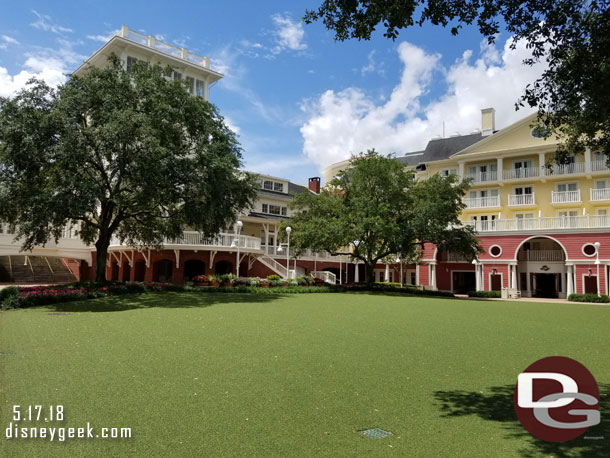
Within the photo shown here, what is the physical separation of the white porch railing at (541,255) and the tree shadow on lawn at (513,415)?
115ft

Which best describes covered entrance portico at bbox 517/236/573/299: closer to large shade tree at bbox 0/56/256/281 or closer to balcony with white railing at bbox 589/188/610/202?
balcony with white railing at bbox 589/188/610/202

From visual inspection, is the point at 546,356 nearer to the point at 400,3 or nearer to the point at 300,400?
the point at 300,400

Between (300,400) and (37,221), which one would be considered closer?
(300,400)

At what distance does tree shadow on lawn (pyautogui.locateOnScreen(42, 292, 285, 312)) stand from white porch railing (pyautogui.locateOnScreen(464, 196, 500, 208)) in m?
29.4

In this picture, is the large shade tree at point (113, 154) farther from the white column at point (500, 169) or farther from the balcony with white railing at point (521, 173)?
the balcony with white railing at point (521, 173)

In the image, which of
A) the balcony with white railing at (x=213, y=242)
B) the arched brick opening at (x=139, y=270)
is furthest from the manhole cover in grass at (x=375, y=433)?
the arched brick opening at (x=139, y=270)

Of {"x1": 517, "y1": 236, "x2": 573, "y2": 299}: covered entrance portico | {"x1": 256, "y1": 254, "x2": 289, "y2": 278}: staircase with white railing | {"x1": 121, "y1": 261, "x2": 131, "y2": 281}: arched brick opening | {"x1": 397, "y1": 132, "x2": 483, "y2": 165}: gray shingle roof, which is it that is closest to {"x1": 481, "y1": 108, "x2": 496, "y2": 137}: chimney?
{"x1": 397, "y1": 132, "x2": 483, "y2": 165}: gray shingle roof

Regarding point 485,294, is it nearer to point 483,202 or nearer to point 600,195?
point 483,202

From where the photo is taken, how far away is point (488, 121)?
1859 inches

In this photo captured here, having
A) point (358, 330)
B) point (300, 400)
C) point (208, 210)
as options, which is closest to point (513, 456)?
point (300, 400)

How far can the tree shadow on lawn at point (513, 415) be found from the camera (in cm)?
420

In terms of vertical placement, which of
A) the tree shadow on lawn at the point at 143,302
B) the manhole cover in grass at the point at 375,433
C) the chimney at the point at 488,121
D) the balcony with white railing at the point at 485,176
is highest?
the chimney at the point at 488,121

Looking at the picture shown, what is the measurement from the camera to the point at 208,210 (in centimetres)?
2006

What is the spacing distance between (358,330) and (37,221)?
13753mm
